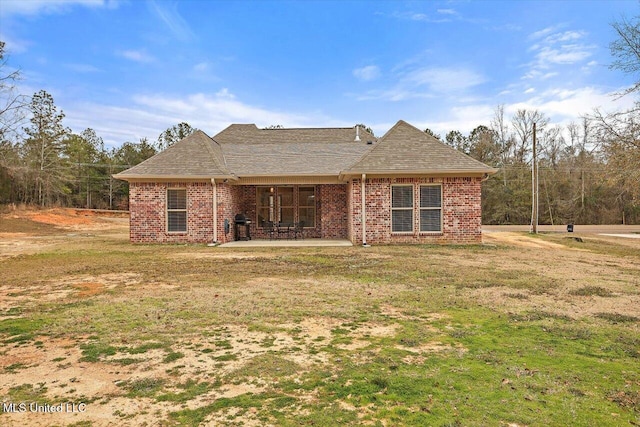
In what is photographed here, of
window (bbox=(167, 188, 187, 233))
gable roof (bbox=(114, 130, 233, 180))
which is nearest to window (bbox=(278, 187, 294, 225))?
gable roof (bbox=(114, 130, 233, 180))

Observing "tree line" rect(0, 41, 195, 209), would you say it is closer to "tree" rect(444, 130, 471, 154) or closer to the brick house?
the brick house

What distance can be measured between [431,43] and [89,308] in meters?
20.1

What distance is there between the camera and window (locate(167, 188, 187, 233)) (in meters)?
15.1

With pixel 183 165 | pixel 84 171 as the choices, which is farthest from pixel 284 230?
pixel 84 171

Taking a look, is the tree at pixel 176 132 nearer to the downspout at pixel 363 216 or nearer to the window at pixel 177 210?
the window at pixel 177 210

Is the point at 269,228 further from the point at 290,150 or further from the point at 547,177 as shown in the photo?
the point at 547,177

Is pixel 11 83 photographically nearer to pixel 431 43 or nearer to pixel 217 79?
pixel 217 79

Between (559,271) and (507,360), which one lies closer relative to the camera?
(507,360)

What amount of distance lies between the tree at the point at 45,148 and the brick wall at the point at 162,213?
23.2 meters

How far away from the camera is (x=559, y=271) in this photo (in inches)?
344

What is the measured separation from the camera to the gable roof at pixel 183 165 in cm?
1472

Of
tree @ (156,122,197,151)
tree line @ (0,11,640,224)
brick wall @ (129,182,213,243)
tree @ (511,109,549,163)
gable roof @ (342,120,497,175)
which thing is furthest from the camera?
tree @ (156,122,197,151)

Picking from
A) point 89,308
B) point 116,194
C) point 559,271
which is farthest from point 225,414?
point 116,194

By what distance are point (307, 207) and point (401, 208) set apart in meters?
5.16
